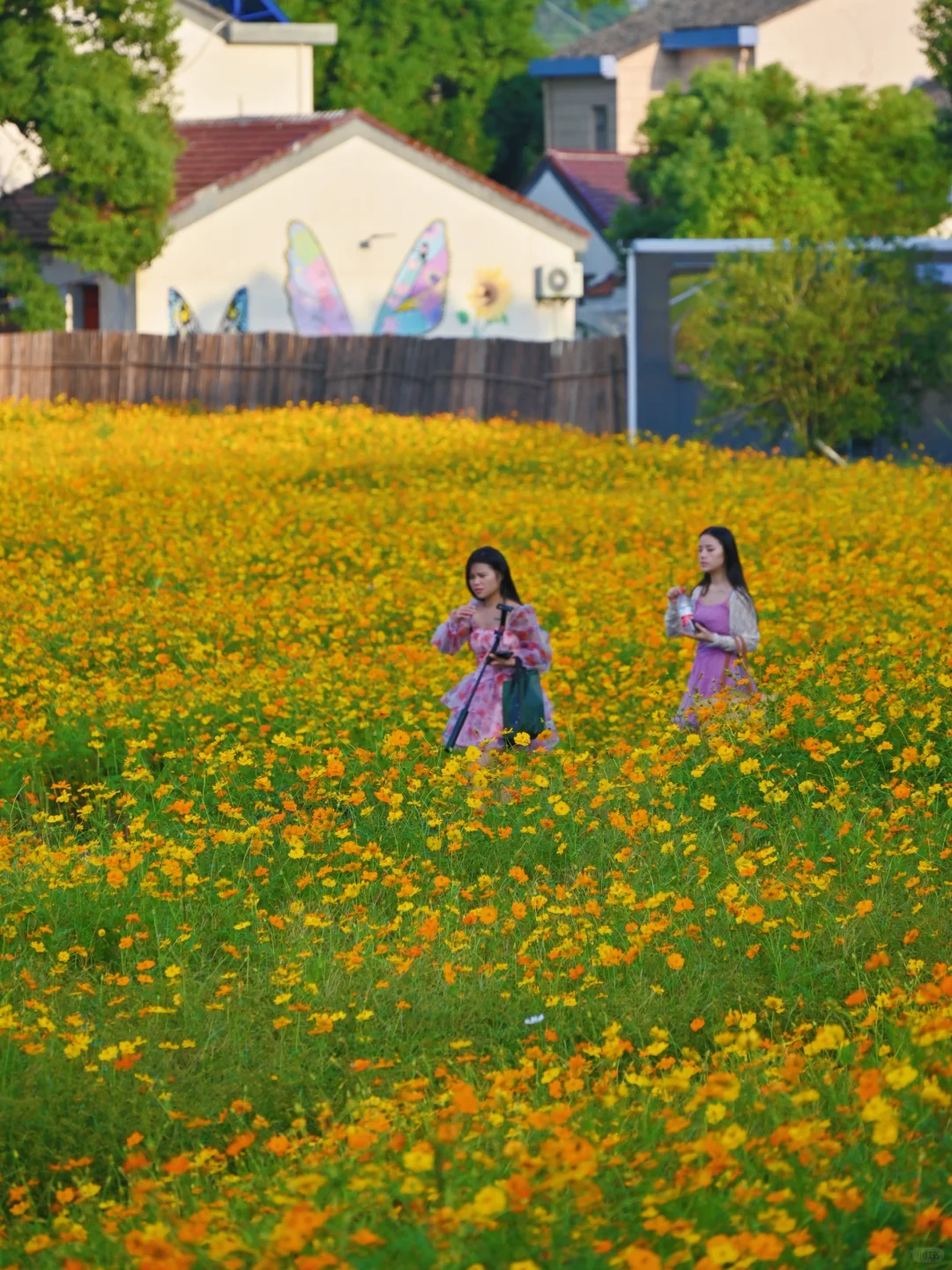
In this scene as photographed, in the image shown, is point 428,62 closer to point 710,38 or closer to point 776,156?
point 710,38

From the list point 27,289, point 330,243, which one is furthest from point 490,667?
point 330,243

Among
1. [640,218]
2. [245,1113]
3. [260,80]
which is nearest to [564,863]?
[245,1113]

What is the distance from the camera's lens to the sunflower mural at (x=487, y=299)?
3734 cm

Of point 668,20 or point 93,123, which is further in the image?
point 668,20

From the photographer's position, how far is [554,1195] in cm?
391

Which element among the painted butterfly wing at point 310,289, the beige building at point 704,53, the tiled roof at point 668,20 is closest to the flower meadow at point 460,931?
the painted butterfly wing at point 310,289

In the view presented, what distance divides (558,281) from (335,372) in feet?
33.3

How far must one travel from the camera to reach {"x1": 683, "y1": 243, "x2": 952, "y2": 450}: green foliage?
21.6 m

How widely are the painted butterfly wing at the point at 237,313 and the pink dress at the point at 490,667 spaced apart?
88.1 ft

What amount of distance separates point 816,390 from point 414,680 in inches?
→ 503

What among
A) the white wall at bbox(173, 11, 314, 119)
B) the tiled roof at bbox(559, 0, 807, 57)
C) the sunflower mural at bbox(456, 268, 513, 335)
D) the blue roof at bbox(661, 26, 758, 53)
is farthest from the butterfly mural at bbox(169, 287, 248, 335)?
the tiled roof at bbox(559, 0, 807, 57)

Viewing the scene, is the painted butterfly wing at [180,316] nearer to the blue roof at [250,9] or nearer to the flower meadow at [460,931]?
the blue roof at [250,9]

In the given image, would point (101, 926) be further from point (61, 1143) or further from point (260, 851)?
point (61, 1143)

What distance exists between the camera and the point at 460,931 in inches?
252
